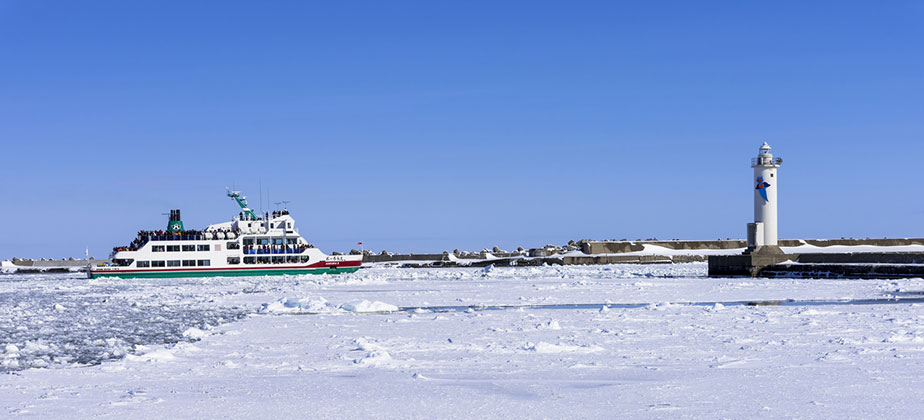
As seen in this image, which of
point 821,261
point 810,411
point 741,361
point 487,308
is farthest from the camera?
point 821,261

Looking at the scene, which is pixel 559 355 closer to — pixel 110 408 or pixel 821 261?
pixel 110 408

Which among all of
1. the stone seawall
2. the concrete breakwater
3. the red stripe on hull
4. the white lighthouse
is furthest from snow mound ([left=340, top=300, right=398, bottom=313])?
the stone seawall

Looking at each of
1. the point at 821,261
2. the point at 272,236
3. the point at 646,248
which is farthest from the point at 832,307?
the point at 646,248

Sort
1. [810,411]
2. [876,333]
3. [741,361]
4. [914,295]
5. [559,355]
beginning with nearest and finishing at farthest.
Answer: [810,411] → [741,361] → [559,355] → [876,333] → [914,295]

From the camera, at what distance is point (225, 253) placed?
51.1 meters

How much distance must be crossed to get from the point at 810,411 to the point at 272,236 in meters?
48.5

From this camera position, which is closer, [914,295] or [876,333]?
[876,333]

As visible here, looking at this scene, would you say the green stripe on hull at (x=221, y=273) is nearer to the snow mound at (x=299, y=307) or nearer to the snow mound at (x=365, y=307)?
the snow mound at (x=299, y=307)

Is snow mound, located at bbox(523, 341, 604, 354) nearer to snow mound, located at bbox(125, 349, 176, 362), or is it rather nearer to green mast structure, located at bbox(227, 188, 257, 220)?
snow mound, located at bbox(125, 349, 176, 362)

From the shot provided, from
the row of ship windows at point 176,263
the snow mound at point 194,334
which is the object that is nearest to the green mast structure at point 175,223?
the row of ship windows at point 176,263

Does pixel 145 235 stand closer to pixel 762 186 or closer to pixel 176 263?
pixel 176 263

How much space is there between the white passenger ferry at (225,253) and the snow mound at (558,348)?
137ft

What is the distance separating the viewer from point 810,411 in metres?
6.31

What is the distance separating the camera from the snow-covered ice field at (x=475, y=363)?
6.81 metres
